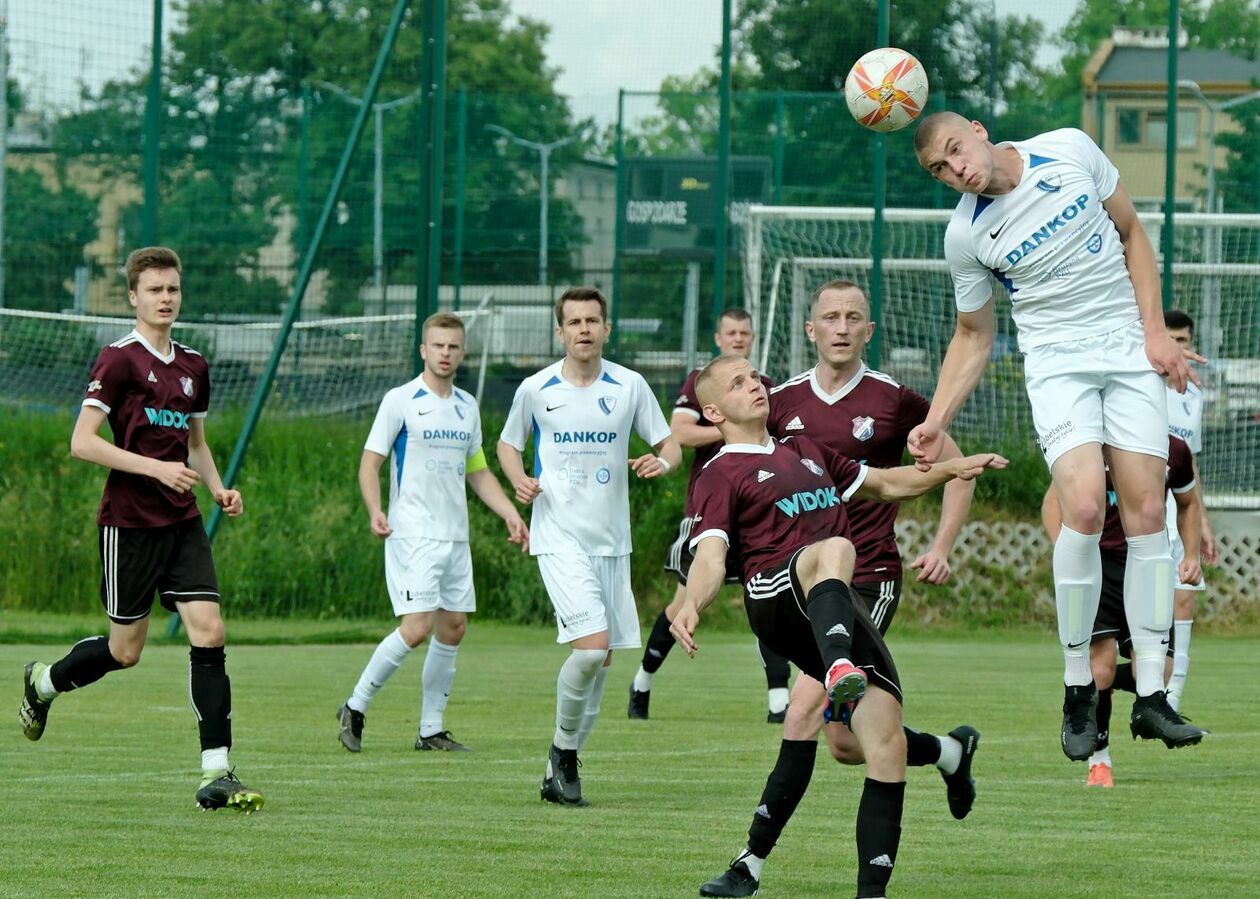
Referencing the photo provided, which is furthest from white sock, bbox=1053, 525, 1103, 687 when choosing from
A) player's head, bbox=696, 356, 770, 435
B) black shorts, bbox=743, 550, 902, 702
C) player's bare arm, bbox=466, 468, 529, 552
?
player's bare arm, bbox=466, 468, 529, 552

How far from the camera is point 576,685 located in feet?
28.3

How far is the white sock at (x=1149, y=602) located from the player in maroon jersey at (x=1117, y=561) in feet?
4.39

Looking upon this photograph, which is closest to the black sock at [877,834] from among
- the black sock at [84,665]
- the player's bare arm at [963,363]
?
the player's bare arm at [963,363]

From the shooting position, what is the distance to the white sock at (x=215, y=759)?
794cm

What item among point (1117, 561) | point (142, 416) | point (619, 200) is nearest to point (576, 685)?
point (142, 416)

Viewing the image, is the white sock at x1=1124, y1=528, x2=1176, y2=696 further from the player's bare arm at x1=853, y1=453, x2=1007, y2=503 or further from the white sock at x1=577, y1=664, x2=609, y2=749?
the white sock at x1=577, y1=664, x2=609, y2=749

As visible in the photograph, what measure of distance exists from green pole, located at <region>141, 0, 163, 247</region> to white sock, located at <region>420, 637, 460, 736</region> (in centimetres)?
933

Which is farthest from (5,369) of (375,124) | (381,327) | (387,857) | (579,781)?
(387,857)

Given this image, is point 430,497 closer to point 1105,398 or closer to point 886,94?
point 886,94

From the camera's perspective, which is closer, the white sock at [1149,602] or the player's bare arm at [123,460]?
the white sock at [1149,602]

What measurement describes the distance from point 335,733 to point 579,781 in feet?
9.05

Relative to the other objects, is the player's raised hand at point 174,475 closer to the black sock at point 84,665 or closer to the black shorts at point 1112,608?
the black sock at point 84,665

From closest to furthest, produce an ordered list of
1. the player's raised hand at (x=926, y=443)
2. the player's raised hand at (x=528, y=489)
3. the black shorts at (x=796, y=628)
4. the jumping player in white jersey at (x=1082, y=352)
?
the black shorts at (x=796, y=628)
the player's raised hand at (x=926, y=443)
the jumping player in white jersey at (x=1082, y=352)
the player's raised hand at (x=528, y=489)

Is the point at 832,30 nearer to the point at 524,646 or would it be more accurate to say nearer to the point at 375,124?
the point at 375,124
